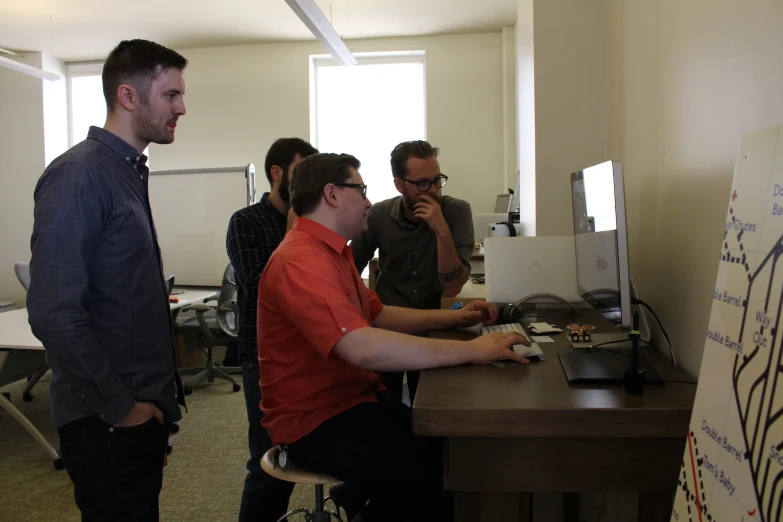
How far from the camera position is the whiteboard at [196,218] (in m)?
5.75

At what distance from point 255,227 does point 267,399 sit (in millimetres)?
667

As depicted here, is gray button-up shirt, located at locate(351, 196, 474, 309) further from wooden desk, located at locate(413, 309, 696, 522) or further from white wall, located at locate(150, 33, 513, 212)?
white wall, located at locate(150, 33, 513, 212)

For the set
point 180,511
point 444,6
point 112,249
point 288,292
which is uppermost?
point 444,6

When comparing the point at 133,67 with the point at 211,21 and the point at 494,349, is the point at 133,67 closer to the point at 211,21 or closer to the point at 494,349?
the point at 494,349

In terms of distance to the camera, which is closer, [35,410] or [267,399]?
[267,399]

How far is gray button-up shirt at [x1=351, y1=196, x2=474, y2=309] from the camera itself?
2418 millimetres

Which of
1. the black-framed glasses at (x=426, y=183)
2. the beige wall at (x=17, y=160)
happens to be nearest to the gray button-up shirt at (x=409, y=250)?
the black-framed glasses at (x=426, y=183)

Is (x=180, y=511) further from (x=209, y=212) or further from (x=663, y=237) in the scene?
(x=209, y=212)

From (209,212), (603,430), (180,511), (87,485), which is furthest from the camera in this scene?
(209,212)

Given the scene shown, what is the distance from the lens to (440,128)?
6.11 metres

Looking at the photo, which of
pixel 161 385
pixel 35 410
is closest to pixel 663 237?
pixel 161 385

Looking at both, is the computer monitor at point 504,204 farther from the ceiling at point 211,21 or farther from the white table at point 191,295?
the white table at point 191,295

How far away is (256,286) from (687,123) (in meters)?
1.35

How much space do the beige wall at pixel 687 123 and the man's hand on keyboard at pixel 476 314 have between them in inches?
20.5
